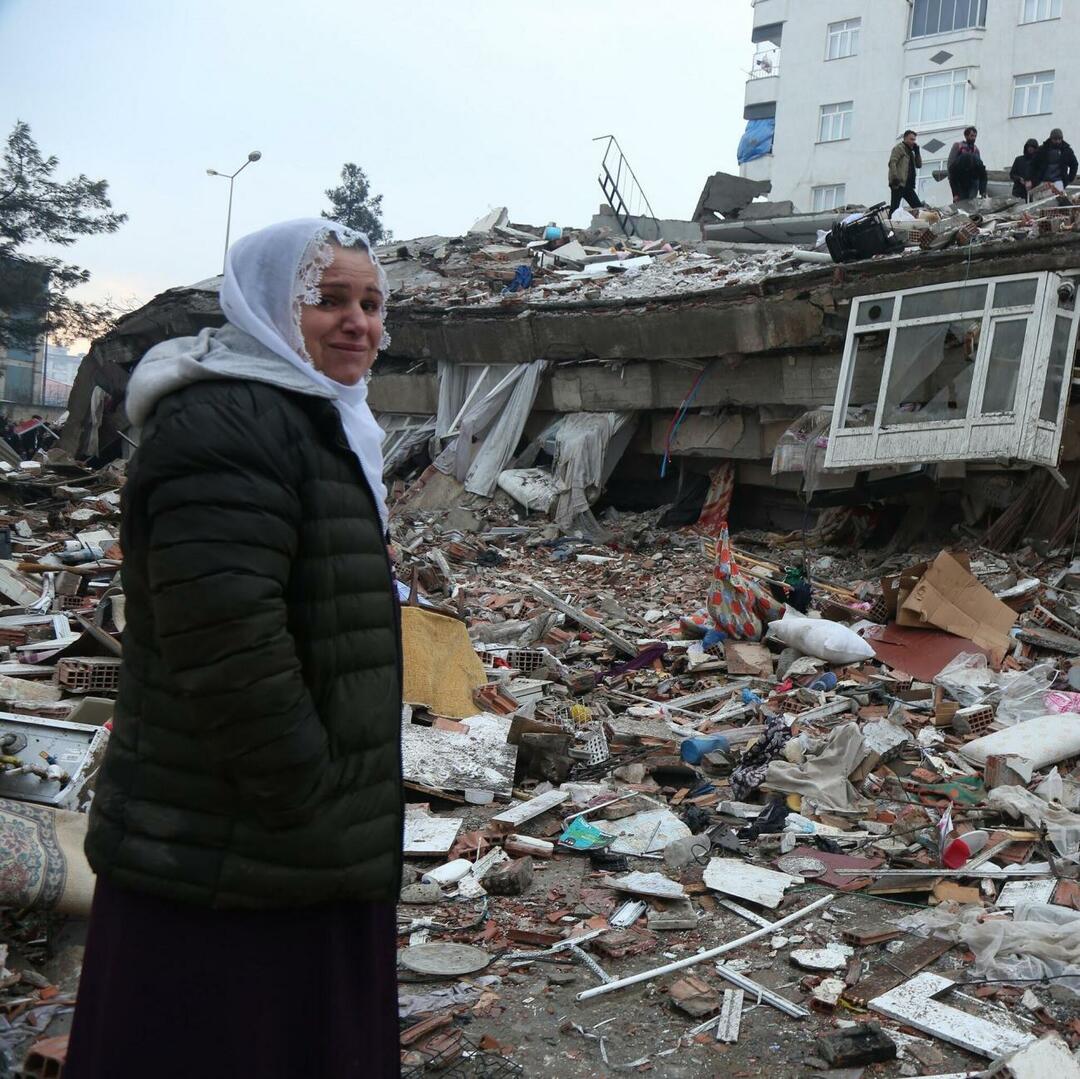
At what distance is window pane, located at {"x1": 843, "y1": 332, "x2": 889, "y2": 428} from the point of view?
11.8m

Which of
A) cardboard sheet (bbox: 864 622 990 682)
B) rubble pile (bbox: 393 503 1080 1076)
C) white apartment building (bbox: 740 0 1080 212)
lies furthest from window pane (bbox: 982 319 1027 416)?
white apartment building (bbox: 740 0 1080 212)

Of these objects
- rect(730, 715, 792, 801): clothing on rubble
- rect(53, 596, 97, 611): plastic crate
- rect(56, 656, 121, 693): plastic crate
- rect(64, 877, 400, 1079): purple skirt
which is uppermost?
rect(64, 877, 400, 1079): purple skirt

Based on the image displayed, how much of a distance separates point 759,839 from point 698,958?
1.30m

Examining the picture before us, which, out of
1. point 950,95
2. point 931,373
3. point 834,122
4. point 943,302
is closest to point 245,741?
point 931,373

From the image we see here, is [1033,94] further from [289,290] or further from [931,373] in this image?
[289,290]

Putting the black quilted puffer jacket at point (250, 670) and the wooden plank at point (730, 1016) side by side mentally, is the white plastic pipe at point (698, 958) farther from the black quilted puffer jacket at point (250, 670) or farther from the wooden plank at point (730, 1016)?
the black quilted puffer jacket at point (250, 670)

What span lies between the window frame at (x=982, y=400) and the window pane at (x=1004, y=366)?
3 centimetres

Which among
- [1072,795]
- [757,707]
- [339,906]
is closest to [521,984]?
[339,906]

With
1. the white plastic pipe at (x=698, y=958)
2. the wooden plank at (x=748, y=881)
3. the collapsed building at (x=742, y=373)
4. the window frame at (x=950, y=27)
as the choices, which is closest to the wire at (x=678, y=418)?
the collapsed building at (x=742, y=373)

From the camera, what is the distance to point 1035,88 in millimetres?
33781

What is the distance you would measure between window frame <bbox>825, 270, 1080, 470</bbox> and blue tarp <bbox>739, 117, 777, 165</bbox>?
31027 millimetres

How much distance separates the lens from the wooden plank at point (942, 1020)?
316 centimetres

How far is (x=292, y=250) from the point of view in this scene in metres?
1.86

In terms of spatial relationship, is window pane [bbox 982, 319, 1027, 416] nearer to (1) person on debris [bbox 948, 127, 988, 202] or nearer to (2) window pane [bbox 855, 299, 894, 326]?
(2) window pane [bbox 855, 299, 894, 326]
